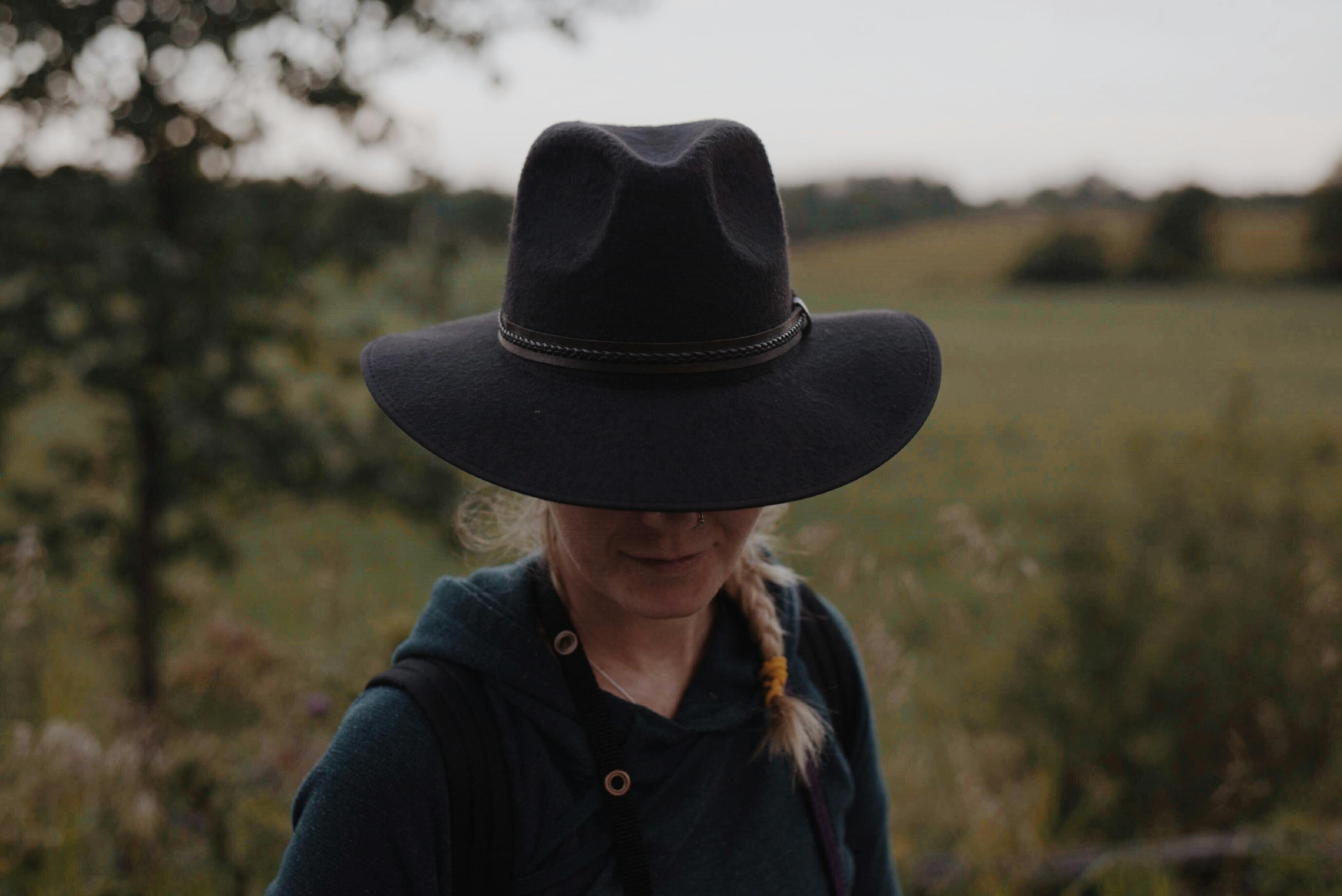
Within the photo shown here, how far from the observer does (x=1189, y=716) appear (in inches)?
136

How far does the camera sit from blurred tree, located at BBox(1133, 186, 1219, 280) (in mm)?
42000

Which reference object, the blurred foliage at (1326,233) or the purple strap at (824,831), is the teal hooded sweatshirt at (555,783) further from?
the blurred foliage at (1326,233)

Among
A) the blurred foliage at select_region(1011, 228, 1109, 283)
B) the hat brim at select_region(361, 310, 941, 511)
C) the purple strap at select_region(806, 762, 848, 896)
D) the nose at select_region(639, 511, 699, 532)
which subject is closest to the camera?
the hat brim at select_region(361, 310, 941, 511)

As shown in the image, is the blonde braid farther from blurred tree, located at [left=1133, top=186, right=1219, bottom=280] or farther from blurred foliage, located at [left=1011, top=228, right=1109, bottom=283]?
blurred foliage, located at [left=1011, top=228, right=1109, bottom=283]

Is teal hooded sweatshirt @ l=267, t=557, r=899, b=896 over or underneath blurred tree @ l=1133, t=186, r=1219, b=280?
over

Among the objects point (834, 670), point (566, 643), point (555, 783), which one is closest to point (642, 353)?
point (566, 643)

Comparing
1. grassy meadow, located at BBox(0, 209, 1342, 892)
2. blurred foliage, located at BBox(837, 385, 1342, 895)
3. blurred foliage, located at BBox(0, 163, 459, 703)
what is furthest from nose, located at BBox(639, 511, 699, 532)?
blurred foliage, located at BBox(0, 163, 459, 703)

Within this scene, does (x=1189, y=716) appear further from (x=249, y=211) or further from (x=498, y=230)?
(x=249, y=211)

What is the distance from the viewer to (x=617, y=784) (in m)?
1.16

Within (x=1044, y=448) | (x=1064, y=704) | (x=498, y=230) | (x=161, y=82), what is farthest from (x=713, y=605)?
(x=1044, y=448)

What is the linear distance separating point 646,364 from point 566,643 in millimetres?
401

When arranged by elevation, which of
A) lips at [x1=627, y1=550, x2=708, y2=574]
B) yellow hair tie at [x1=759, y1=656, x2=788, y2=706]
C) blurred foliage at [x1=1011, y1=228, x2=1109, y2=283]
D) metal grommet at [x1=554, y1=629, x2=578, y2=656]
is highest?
lips at [x1=627, y1=550, x2=708, y2=574]

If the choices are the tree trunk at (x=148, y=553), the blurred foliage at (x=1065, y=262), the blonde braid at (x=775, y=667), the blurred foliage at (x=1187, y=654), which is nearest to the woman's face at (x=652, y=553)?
the blonde braid at (x=775, y=667)

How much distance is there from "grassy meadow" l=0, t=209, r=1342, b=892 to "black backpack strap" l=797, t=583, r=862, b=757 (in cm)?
37
